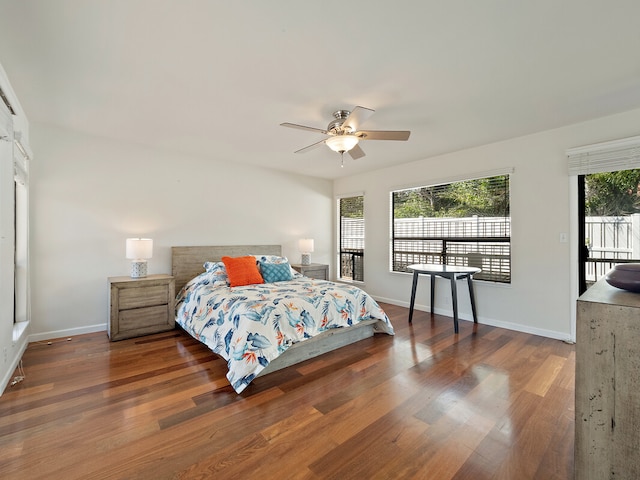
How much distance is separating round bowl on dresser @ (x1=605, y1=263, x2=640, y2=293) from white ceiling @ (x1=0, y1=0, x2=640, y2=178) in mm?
1404

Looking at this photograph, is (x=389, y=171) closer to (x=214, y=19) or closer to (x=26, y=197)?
(x=214, y=19)

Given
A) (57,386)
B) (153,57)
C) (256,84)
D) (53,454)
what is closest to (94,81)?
(153,57)

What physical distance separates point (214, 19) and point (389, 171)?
3.84 m

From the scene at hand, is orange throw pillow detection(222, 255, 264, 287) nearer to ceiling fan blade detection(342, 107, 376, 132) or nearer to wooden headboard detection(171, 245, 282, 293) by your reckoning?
wooden headboard detection(171, 245, 282, 293)

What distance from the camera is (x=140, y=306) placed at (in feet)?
11.5

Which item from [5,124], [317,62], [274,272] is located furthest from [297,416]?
[5,124]

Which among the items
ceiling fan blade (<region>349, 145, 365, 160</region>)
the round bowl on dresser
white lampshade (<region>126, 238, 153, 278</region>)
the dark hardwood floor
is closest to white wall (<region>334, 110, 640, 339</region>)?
the dark hardwood floor

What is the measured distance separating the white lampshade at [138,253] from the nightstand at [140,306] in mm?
102

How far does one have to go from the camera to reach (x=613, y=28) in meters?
A: 1.79

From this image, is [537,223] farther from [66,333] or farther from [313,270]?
[66,333]

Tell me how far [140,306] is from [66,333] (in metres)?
0.87

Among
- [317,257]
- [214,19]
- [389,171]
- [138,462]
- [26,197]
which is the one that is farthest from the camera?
[317,257]

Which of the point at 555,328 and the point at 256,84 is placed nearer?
the point at 256,84

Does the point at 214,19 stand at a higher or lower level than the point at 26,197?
higher
